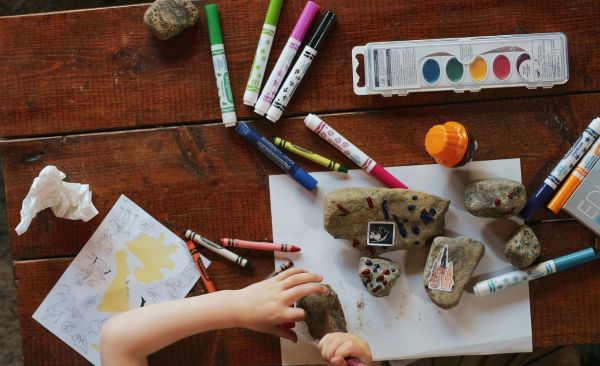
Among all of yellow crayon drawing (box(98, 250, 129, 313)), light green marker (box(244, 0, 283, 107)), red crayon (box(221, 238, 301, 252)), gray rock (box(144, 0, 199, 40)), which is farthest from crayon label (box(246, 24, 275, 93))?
yellow crayon drawing (box(98, 250, 129, 313))

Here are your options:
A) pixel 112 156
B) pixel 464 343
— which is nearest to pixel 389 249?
pixel 464 343

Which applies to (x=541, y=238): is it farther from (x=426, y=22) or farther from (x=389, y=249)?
(x=426, y=22)

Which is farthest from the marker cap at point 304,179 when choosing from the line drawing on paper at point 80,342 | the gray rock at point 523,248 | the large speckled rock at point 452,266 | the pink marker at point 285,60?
the line drawing on paper at point 80,342

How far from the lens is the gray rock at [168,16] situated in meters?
0.89

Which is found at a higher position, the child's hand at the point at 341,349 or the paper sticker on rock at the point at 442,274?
the paper sticker on rock at the point at 442,274

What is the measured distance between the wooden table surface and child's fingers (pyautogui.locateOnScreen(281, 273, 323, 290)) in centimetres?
8

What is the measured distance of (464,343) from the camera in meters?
0.92

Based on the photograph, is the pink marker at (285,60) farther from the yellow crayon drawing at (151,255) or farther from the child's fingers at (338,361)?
the child's fingers at (338,361)

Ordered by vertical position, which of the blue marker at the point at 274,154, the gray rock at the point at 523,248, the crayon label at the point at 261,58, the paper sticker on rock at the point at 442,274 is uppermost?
the crayon label at the point at 261,58

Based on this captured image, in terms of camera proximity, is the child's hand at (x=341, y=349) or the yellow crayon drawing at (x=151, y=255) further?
the yellow crayon drawing at (x=151, y=255)

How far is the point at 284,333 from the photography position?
0.90 metres

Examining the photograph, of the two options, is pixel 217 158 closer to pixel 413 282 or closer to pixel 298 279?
pixel 298 279

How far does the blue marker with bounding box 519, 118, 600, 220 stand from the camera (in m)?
0.89

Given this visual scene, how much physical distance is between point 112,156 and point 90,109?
83mm
